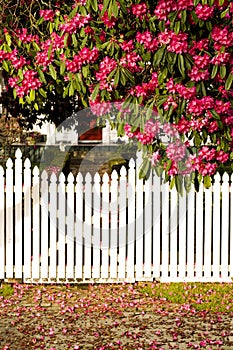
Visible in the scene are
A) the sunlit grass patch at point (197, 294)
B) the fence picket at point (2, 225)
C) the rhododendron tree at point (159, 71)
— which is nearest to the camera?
the rhododendron tree at point (159, 71)

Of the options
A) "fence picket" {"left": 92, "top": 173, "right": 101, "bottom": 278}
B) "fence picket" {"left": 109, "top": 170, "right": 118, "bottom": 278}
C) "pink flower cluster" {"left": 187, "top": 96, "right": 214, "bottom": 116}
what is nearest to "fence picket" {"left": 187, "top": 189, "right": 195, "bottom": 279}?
"fence picket" {"left": 109, "top": 170, "right": 118, "bottom": 278}

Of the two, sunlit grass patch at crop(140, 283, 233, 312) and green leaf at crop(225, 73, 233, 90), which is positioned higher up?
green leaf at crop(225, 73, 233, 90)

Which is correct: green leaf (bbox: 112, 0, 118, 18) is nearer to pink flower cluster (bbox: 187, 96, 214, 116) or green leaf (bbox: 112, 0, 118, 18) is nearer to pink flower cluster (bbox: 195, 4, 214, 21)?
pink flower cluster (bbox: 195, 4, 214, 21)

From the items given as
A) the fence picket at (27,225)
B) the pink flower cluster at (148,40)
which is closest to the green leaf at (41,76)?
the pink flower cluster at (148,40)

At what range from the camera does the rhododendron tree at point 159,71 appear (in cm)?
506

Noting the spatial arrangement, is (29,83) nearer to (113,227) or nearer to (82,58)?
(82,58)

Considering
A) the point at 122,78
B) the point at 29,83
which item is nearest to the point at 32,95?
the point at 29,83

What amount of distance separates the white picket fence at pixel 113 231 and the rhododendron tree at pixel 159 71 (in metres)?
2.20

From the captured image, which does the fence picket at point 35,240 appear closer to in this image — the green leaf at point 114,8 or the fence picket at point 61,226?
the fence picket at point 61,226

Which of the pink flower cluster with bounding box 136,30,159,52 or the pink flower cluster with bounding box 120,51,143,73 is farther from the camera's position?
the pink flower cluster with bounding box 120,51,143,73

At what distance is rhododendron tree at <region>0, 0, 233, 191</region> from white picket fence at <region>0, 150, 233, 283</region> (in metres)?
2.20

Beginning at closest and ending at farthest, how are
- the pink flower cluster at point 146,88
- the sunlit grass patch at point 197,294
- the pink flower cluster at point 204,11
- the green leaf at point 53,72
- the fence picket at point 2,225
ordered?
the pink flower cluster at point 204,11 < the pink flower cluster at point 146,88 < the green leaf at point 53,72 < the sunlit grass patch at point 197,294 < the fence picket at point 2,225

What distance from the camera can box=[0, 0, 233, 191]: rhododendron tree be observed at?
506 cm

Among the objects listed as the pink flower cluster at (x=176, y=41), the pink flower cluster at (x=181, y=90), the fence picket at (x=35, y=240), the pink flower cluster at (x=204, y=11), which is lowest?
the fence picket at (x=35, y=240)
